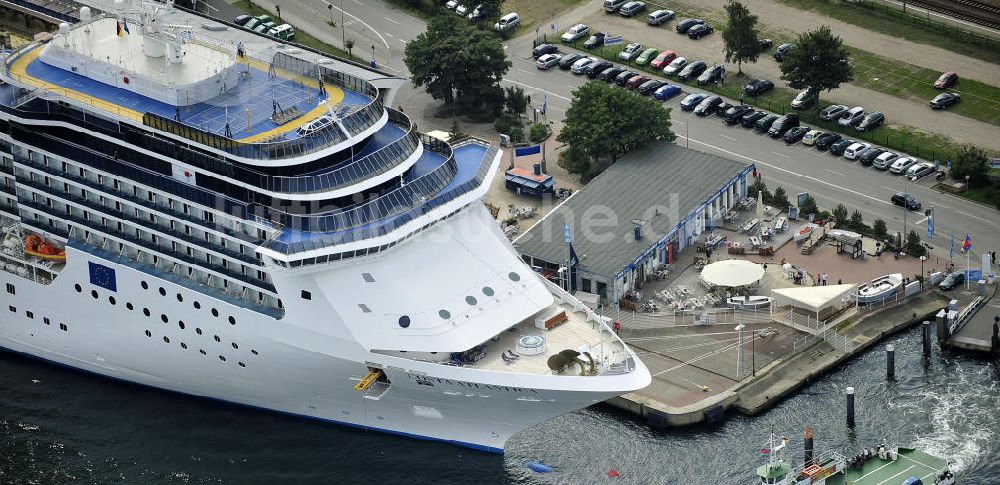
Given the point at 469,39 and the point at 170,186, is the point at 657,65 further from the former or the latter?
the point at 170,186

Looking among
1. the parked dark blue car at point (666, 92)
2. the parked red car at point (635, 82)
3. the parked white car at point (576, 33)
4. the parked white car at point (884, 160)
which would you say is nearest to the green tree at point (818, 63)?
the parked white car at point (884, 160)

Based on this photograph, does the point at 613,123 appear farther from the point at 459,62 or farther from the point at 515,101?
the point at 459,62

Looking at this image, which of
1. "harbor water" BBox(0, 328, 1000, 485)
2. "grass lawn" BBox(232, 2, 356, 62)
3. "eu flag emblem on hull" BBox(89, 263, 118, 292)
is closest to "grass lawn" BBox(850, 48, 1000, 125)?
"harbor water" BBox(0, 328, 1000, 485)

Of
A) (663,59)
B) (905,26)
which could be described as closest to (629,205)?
(663,59)

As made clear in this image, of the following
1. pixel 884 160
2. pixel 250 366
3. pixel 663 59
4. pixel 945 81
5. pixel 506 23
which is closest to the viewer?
pixel 250 366

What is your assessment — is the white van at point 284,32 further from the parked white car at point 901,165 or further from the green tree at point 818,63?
the parked white car at point 901,165

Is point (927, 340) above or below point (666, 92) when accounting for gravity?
below
